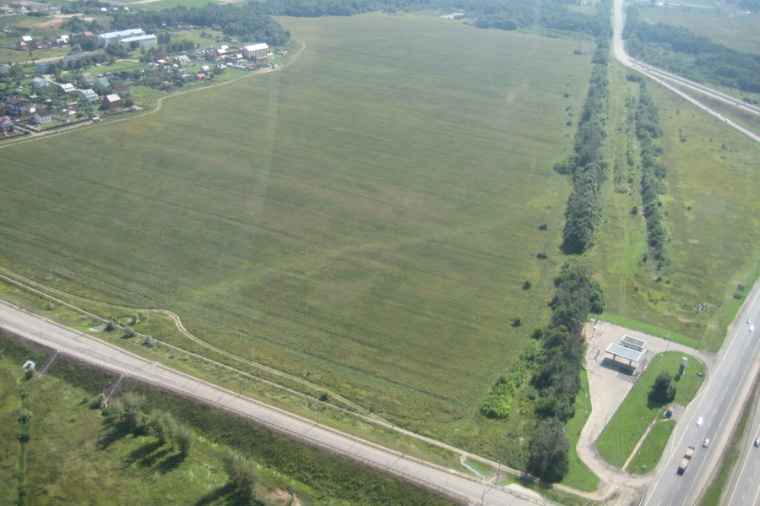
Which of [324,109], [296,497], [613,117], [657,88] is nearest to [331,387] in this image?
[296,497]

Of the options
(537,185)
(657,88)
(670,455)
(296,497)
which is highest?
(657,88)

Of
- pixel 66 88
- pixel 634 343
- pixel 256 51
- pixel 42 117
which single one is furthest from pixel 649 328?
pixel 256 51

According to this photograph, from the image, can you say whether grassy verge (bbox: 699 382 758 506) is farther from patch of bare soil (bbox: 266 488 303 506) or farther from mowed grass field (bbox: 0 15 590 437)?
patch of bare soil (bbox: 266 488 303 506)

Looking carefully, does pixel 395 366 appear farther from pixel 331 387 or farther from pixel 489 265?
pixel 489 265

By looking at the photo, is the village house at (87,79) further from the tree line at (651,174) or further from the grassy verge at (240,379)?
the tree line at (651,174)

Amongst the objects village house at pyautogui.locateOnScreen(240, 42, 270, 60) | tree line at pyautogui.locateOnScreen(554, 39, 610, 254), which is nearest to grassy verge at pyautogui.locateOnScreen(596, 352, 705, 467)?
tree line at pyautogui.locateOnScreen(554, 39, 610, 254)

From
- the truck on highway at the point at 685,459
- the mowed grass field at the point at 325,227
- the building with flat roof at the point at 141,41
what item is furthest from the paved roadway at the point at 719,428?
the building with flat roof at the point at 141,41
